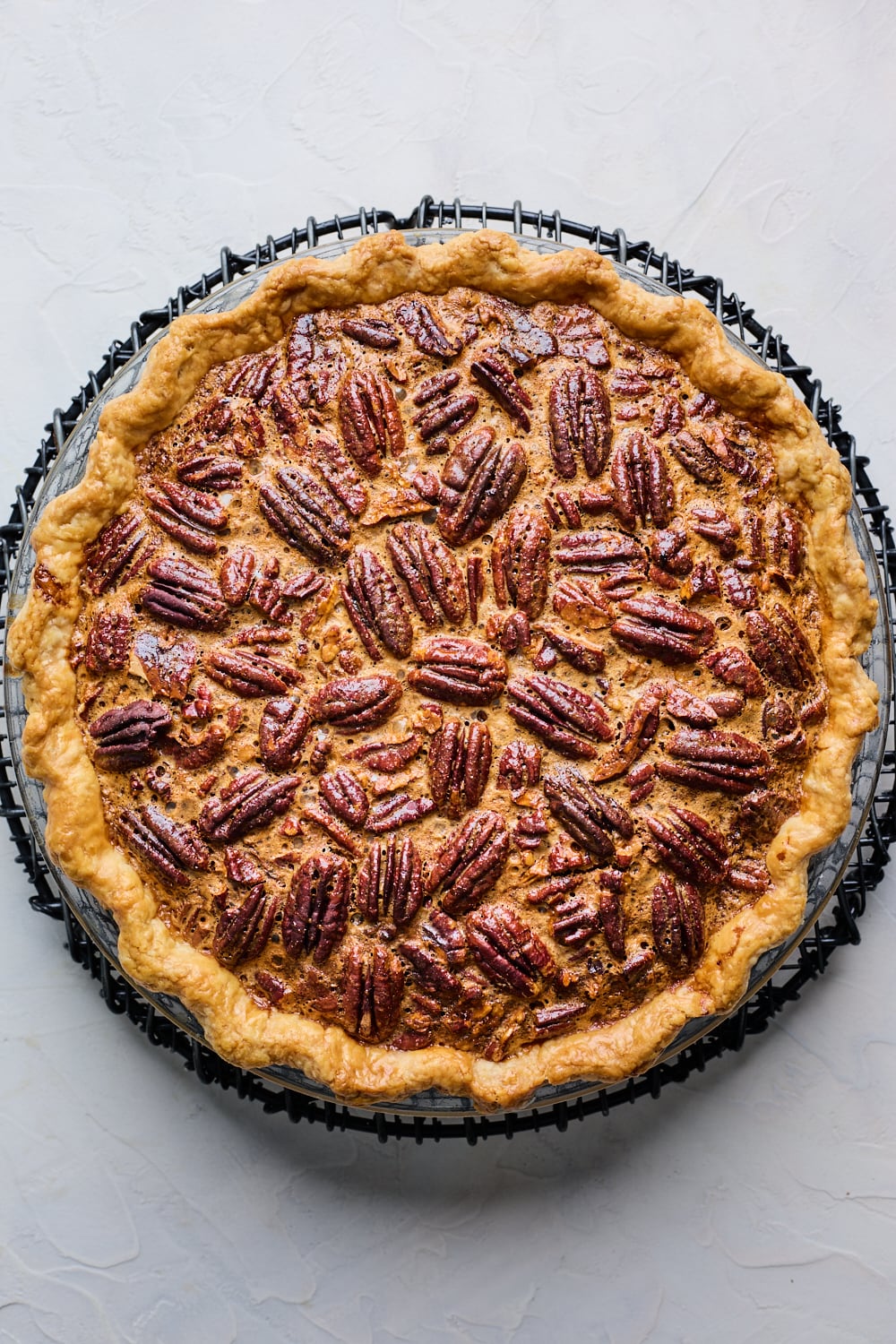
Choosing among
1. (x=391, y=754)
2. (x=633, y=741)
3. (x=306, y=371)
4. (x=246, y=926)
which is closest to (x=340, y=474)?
(x=306, y=371)

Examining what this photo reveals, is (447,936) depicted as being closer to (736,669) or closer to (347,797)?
(347,797)

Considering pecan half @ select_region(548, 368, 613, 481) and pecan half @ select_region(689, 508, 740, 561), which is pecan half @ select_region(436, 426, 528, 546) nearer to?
pecan half @ select_region(548, 368, 613, 481)

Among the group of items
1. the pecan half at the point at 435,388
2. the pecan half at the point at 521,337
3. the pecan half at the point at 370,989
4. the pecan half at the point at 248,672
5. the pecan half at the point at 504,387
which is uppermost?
the pecan half at the point at 521,337

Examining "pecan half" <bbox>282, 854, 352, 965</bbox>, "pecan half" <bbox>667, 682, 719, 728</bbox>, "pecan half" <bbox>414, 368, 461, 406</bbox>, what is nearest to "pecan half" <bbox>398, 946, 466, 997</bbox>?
"pecan half" <bbox>282, 854, 352, 965</bbox>

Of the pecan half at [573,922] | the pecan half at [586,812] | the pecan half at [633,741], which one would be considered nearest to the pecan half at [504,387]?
the pecan half at [633,741]

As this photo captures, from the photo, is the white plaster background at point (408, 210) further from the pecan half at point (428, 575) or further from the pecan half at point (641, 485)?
the pecan half at point (428, 575)
